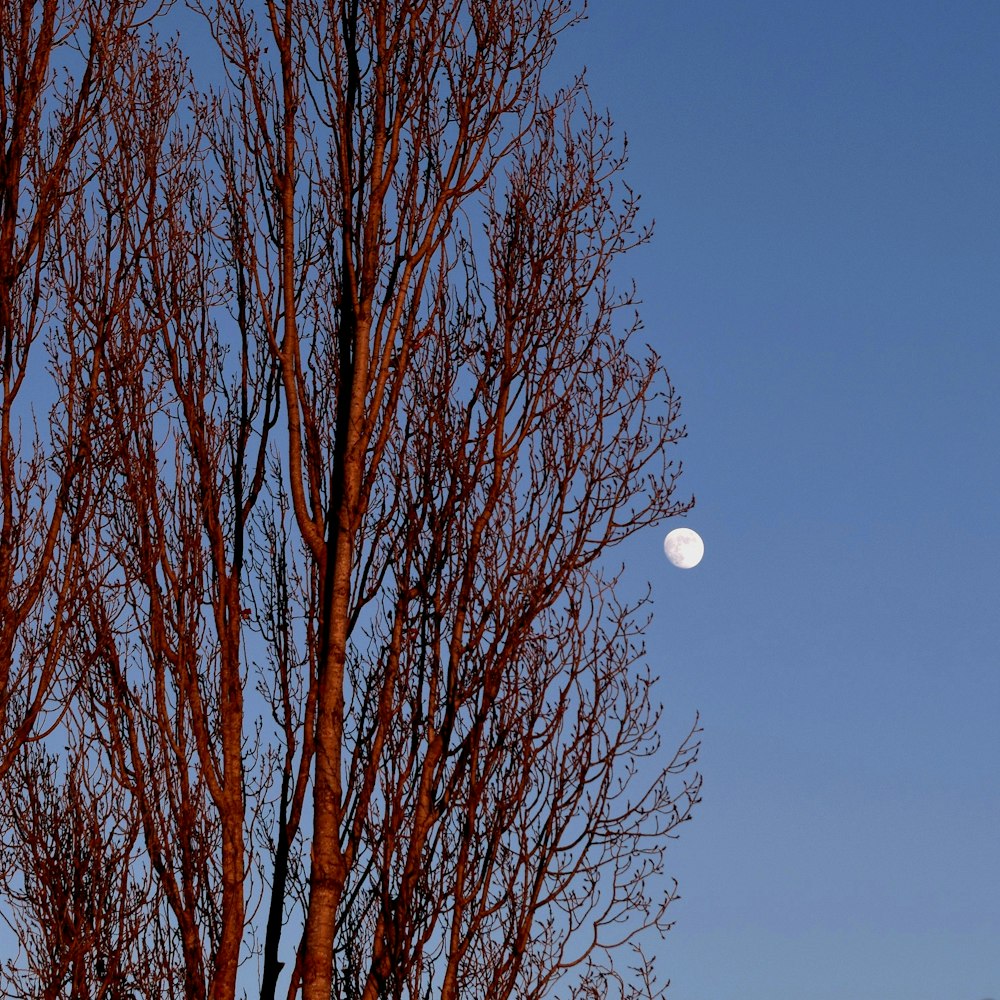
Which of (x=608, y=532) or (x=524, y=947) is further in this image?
(x=608, y=532)

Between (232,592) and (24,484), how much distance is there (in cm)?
118

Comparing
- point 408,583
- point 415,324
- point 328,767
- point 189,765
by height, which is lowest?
point 328,767

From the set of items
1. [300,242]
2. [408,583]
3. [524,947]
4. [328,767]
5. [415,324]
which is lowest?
[524,947]

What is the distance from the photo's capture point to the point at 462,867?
6.84 m

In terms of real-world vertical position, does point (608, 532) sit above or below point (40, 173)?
below

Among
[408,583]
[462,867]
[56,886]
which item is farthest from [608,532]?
[56,886]

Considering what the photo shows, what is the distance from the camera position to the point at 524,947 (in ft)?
22.0

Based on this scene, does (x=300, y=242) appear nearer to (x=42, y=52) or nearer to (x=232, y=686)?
(x=42, y=52)

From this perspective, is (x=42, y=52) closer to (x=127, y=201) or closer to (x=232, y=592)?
(x=127, y=201)

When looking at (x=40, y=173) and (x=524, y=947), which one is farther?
(x=40, y=173)

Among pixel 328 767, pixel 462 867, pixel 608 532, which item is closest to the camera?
pixel 328 767

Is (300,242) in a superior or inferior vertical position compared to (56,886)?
superior

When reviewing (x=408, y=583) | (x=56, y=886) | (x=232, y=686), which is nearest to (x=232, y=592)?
(x=232, y=686)

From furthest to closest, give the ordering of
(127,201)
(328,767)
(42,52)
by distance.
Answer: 1. (127,201)
2. (42,52)
3. (328,767)
